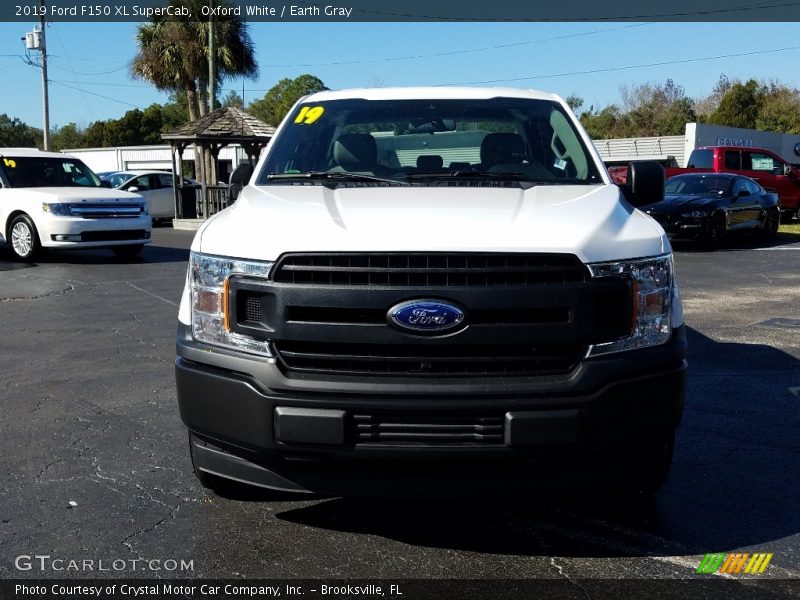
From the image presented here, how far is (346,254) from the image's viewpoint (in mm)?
3252

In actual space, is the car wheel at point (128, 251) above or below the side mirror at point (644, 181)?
below

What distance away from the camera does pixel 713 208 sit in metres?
17.5

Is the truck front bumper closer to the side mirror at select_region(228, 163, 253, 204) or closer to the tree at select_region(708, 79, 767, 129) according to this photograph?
the side mirror at select_region(228, 163, 253, 204)

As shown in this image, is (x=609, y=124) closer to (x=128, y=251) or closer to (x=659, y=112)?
(x=659, y=112)

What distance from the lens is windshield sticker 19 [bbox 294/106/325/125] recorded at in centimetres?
519

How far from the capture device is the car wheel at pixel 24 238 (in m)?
14.9

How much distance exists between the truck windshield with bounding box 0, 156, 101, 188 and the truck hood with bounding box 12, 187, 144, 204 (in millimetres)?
394

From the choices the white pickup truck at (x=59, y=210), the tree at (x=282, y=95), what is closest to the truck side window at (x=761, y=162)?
the white pickup truck at (x=59, y=210)

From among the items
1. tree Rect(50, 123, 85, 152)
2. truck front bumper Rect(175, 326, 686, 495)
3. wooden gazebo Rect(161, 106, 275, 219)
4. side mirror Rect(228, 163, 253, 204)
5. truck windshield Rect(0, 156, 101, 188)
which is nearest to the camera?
truck front bumper Rect(175, 326, 686, 495)

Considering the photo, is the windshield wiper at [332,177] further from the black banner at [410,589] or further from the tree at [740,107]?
the tree at [740,107]

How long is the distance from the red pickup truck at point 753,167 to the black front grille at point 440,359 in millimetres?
20723

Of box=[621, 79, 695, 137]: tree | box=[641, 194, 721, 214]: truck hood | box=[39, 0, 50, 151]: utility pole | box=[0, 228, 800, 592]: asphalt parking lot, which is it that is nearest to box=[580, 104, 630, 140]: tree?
box=[621, 79, 695, 137]: tree

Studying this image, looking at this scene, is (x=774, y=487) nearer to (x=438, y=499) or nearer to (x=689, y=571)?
(x=689, y=571)

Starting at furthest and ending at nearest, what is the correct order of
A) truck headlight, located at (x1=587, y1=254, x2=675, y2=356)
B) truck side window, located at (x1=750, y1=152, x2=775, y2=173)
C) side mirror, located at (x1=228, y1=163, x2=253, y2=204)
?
1. truck side window, located at (x1=750, y1=152, x2=775, y2=173)
2. side mirror, located at (x1=228, y1=163, x2=253, y2=204)
3. truck headlight, located at (x1=587, y1=254, x2=675, y2=356)
